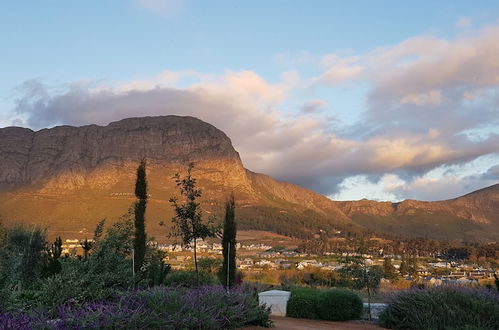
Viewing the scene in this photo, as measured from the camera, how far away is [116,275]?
1211cm

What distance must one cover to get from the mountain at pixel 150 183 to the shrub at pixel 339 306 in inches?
2931

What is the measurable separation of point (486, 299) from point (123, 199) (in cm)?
9925

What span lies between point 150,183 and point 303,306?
10892 cm

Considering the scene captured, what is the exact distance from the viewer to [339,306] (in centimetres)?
1642

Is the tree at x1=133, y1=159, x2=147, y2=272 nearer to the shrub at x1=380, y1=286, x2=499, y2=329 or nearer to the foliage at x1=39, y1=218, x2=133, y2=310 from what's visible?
the foliage at x1=39, y1=218, x2=133, y2=310

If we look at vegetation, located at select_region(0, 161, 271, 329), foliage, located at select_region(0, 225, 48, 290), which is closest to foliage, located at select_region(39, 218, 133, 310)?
vegetation, located at select_region(0, 161, 271, 329)

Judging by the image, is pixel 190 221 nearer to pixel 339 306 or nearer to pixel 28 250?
pixel 339 306

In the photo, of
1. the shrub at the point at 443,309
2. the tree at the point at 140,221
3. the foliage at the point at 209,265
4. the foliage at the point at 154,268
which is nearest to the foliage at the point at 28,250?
the tree at the point at 140,221

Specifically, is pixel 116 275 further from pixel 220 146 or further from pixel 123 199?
pixel 220 146

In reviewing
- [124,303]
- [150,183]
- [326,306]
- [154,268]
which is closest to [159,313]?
[124,303]

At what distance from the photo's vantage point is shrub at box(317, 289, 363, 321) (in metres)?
16.4

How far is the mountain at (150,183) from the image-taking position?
10169 cm

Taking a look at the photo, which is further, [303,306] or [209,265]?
[209,265]

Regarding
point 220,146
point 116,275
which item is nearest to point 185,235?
point 116,275
